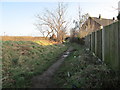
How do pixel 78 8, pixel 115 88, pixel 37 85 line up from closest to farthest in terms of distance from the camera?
pixel 115 88, pixel 37 85, pixel 78 8

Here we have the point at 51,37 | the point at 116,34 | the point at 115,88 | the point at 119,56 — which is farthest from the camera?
the point at 51,37

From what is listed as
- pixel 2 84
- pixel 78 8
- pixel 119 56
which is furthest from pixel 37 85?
pixel 78 8

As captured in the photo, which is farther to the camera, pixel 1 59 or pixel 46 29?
pixel 46 29

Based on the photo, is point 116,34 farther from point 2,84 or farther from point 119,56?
point 2,84

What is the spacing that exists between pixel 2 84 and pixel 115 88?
324cm

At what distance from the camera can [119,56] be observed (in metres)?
3.22

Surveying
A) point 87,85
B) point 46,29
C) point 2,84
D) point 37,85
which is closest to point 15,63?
point 2,84

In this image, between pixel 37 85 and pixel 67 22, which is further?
pixel 67 22

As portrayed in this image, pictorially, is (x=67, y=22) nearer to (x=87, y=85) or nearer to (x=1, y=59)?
(x=1, y=59)

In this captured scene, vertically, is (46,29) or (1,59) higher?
(46,29)

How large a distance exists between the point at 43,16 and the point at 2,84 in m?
25.8

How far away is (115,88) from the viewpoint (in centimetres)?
275

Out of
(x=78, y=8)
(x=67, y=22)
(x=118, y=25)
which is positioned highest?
(x=78, y=8)

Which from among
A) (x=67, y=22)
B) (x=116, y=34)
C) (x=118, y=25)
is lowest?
(x=116, y=34)
